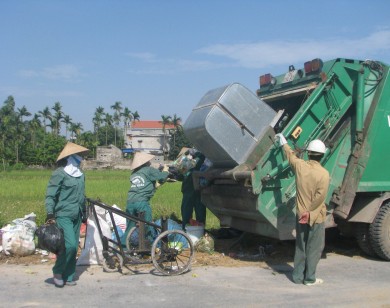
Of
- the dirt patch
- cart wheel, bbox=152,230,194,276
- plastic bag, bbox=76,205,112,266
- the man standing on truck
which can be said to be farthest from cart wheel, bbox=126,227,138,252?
the man standing on truck

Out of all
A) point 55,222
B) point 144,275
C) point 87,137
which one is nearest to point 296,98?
point 144,275

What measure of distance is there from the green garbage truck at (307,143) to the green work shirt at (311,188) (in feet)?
1.42

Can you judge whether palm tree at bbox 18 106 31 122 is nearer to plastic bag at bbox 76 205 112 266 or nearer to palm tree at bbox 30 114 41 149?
palm tree at bbox 30 114 41 149

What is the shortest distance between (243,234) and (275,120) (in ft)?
7.73

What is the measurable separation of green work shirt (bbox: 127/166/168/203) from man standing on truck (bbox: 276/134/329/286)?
7.00 feet

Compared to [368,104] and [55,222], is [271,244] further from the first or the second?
[55,222]

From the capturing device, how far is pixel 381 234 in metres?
6.87

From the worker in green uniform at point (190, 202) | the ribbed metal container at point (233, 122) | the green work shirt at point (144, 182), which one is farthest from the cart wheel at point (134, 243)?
the ribbed metal container at point (233, 122)

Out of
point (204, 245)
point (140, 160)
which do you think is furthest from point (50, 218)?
point (204, 245)

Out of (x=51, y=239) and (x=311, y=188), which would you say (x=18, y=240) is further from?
(x=311, y=188)

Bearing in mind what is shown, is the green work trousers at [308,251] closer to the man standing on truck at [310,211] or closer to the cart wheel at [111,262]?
the man standing on truck at [310,211]

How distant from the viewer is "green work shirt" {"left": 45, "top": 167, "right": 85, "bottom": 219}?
18.6 feet

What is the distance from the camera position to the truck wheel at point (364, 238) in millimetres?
7027

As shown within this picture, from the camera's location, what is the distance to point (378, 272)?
637 centimetres
